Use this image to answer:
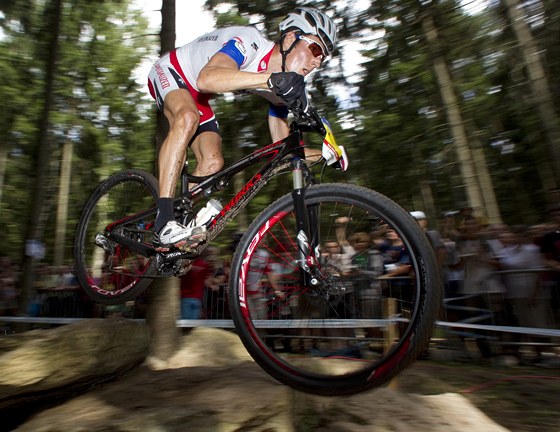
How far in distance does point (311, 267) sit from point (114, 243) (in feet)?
7.88

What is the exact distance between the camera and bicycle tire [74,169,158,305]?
4.10m

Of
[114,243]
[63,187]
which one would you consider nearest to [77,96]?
[63,187]

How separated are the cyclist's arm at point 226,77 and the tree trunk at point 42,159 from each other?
235 inches

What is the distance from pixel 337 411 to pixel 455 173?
42.3ft

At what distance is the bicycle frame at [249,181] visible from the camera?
2885mm

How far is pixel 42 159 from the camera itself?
7.87 metres

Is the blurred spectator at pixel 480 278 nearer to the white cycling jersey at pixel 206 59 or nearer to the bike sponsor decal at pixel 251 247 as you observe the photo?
the white cycling jersey at pixel 206 59

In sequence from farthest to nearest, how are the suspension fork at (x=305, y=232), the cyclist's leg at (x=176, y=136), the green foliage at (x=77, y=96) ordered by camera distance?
1. the green foliage at (x=77, y=96)
2. the cyclist's leg at (x=176, y=136)
3. the suspension fork at (x=305, y=232)

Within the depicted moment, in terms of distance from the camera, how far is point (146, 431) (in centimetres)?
281

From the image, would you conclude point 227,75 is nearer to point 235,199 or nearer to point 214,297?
point 235,199

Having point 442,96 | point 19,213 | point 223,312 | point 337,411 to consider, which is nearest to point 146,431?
point 337,411

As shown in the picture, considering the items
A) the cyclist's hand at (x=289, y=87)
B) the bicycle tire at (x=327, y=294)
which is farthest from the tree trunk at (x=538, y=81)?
the cyclist's hand at (x=289, y=87)

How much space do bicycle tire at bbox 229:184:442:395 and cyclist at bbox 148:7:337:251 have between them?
1.74ft

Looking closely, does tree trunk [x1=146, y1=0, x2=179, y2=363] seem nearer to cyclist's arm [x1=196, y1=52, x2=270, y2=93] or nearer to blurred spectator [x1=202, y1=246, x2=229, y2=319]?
cyclist's arm [x1=196, y1=52, x2=270, y2=93]
